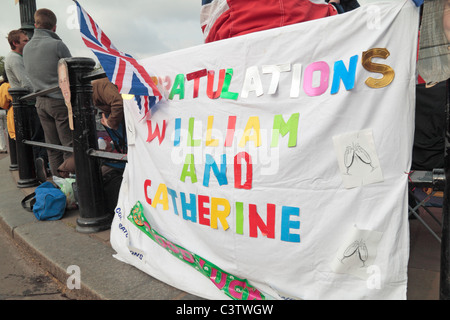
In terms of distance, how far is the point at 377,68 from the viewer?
1480 mm

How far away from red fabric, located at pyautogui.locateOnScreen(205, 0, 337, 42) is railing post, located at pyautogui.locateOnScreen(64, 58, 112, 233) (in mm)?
1440

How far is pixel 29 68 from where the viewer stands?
14.0 feet

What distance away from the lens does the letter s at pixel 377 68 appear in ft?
4.79

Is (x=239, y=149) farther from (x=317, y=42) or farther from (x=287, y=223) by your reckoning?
(x=317, y=42)

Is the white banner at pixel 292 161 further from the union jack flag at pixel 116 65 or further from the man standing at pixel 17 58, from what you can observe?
the man standing at pixel 17 58

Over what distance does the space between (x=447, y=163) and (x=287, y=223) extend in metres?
0.72

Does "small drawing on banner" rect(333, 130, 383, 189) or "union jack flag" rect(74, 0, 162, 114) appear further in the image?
"union jack flag" rect(74, 0, 162, 114)

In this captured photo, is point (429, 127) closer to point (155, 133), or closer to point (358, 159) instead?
point (358, 159)

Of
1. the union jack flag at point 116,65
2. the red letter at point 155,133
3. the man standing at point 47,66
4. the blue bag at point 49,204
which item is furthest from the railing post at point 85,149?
the man standing at point 47,66

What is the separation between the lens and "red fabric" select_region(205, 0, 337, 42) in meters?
1.95

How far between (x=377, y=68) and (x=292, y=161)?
1.82 feet

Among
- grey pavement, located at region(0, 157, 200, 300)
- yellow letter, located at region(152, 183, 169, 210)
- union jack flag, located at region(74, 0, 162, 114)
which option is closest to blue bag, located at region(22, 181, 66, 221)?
grey pavement, located at region(0, 157, 200, 300)

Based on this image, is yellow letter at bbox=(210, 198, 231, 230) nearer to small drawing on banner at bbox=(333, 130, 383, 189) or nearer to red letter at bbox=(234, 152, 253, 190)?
red letter at bbox=(234, 152, 253, 190)
